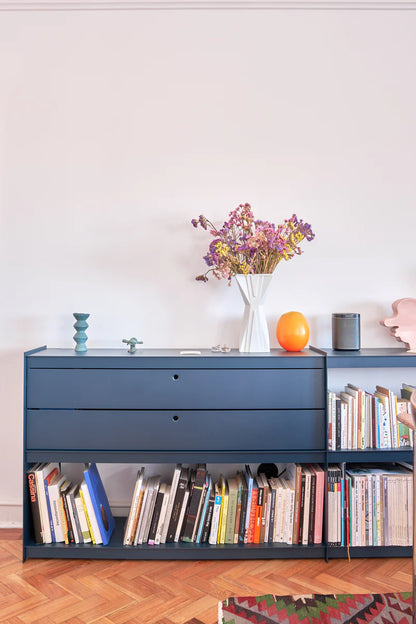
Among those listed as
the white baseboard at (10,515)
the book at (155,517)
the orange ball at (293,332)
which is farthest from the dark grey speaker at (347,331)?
the white baseboard at (10,515)

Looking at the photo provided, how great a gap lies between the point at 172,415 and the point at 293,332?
702 mm

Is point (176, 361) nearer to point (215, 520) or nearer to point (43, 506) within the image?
point (215, 520)

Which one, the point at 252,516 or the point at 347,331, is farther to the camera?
the point at 347,331

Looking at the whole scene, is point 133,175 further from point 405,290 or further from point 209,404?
point 405,290

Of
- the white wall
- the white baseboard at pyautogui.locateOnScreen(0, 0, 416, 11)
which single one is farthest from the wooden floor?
the white baseboard at pyautogui.locateOnScreen(0, 0, 416, 11)

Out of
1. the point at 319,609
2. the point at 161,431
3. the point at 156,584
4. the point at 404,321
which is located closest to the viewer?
the point at 319,609

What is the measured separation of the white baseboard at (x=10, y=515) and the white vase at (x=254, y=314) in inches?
57.2

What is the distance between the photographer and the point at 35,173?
8.77ft

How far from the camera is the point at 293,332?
8.03 feet

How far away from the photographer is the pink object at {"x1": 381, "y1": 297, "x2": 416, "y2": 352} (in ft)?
8.32

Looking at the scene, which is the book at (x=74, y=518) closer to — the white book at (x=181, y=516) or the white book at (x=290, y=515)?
the white book at (x=181, y=516)

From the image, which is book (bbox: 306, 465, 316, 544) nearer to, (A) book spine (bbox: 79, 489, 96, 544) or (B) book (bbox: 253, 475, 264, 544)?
(B) book (bbox: 253, 475, 264, 544)

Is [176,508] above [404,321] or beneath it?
beneath

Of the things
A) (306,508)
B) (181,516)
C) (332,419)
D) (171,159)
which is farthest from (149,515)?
(171,159)
